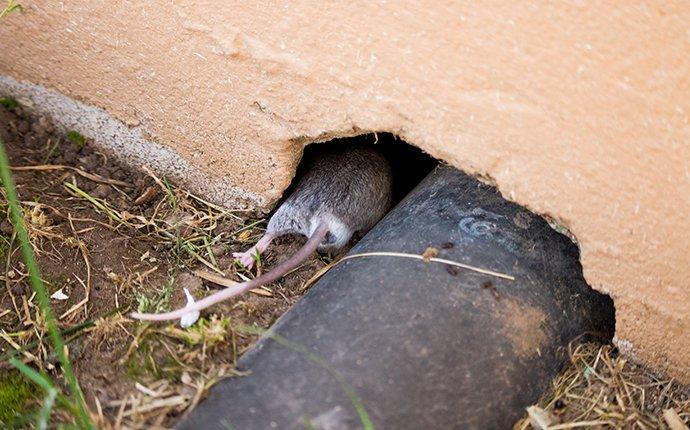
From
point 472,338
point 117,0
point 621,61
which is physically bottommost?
point 472,338

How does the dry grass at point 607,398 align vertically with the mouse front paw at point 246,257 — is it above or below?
above

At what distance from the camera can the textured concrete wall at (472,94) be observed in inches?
68.5

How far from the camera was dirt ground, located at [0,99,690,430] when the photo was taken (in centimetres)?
195

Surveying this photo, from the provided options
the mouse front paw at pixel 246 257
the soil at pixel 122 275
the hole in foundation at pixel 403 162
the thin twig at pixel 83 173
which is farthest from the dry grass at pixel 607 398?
the thin twig at pixel 83 173

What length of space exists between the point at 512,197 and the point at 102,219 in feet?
4.47

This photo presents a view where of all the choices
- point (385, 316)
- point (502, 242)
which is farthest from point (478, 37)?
point (385, 316)

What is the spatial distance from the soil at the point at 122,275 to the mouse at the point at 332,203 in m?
0.10

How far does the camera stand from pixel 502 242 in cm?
212

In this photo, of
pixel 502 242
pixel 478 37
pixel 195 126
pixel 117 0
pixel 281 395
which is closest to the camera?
pixel 281 395

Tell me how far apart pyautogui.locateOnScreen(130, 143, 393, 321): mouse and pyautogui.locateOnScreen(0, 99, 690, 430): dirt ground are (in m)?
0.09

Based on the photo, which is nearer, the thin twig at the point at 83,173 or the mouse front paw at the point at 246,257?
the mouse front paw at the point at 246,257

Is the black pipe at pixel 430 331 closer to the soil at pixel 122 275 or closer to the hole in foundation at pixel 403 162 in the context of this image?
the soil at pixel 122 275

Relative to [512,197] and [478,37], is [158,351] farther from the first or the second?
[478,37]

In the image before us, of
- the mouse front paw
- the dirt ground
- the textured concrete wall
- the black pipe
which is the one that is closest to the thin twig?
the dirt ground
